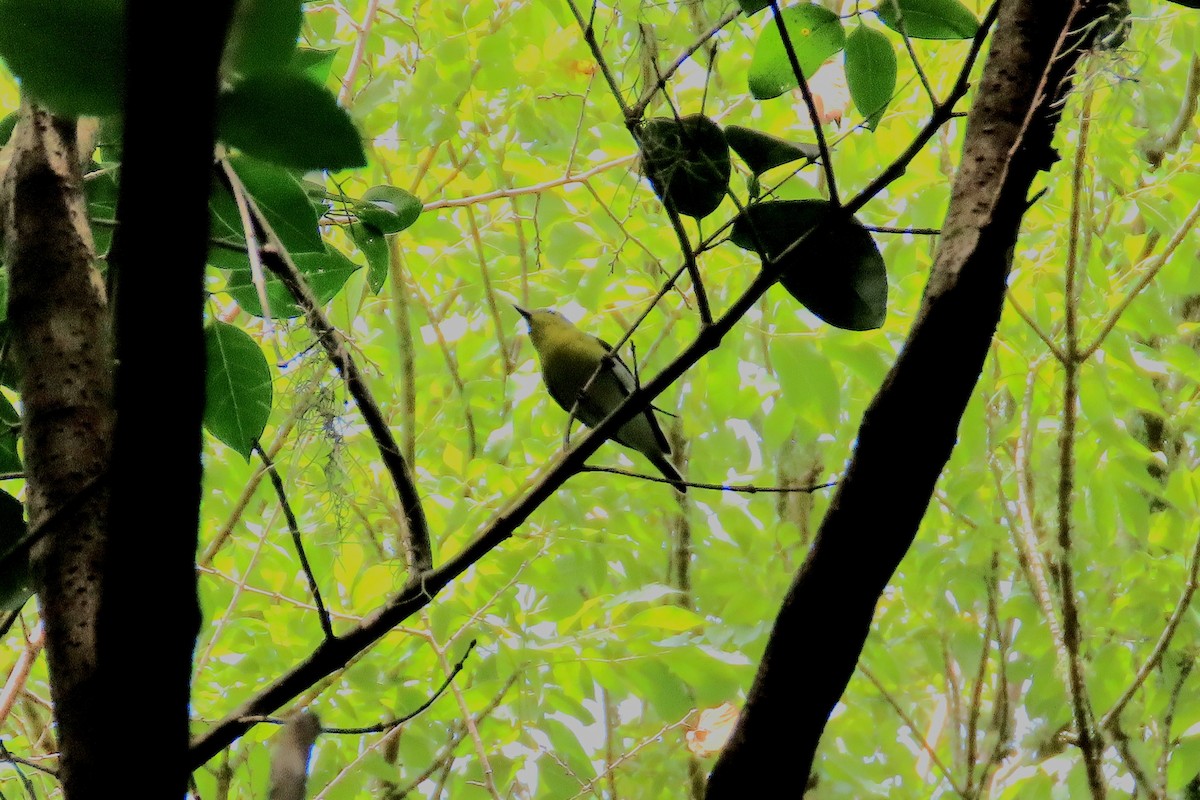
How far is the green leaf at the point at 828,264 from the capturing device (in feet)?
2.37

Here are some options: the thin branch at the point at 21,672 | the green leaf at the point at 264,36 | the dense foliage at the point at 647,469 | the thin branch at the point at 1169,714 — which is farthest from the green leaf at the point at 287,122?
the thin branch at the point at 1169,714

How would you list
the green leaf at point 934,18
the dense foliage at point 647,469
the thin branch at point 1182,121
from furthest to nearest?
1. the thin branch at point 1182,121
2. the dense foliage at point 647,469
3. the green leaf at point 934,18

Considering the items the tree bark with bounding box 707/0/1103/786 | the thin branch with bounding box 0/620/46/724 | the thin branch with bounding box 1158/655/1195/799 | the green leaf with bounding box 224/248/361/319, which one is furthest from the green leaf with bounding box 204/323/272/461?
the thin branch with bounding box 1158/655/1195/799

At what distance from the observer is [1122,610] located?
1.98 m

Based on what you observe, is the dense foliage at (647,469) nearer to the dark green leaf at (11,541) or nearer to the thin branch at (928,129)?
the thin branch at (928,129)

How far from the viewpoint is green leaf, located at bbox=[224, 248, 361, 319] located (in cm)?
82

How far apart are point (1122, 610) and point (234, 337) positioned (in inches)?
73.1

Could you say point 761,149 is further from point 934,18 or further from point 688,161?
point 934,18

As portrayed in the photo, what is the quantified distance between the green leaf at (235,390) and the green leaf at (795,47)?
45 cm

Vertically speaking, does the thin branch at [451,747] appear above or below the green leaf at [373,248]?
below

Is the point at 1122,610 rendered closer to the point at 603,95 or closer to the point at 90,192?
the point at 603,95

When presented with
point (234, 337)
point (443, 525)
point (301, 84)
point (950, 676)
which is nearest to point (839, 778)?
point (950, 676)

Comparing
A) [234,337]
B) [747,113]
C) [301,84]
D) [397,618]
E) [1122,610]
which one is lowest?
[397,618]

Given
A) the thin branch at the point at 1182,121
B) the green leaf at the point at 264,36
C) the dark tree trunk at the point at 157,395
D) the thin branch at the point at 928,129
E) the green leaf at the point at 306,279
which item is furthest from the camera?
the thin branch at the point at 1182,121
